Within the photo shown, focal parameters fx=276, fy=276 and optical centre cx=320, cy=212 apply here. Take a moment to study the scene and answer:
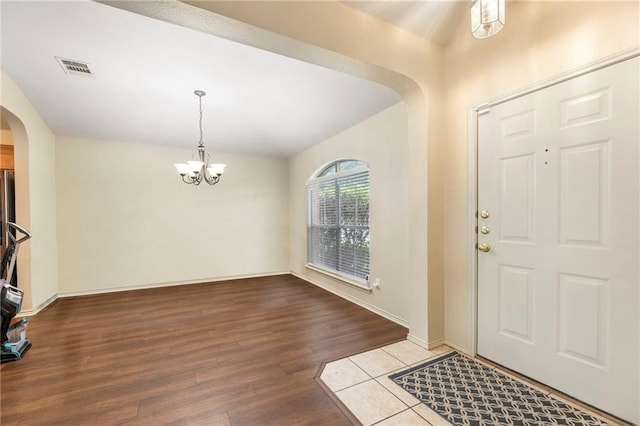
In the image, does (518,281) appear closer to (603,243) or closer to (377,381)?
(603,243)

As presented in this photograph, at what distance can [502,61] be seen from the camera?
2135 millimetres

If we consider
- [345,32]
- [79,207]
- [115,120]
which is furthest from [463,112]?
[79,207]

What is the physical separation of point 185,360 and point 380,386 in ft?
5.46

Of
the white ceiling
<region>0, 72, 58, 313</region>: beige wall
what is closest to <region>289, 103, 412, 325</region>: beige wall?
the white ceiling

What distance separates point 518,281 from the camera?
81.3 inches

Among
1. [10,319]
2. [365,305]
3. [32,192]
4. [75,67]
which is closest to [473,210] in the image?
[365,305]

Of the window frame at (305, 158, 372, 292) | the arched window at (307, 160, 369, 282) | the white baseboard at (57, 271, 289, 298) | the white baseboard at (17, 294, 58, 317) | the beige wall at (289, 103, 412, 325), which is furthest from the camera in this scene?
the white baseboard at (57, 271, 289, 298)

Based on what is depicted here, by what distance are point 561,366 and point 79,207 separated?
615cm

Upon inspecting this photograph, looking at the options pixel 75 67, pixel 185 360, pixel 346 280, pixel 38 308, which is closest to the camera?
pixel 185 360

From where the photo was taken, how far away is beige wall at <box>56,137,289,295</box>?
14.5 feet

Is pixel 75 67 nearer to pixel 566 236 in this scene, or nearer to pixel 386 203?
pixel 386 203

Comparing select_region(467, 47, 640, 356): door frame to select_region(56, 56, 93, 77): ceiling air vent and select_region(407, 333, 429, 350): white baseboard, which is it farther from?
select_region(56, 56, 93, 77): ceiling air vent

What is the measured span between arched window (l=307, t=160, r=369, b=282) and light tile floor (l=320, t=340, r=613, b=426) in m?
1.47

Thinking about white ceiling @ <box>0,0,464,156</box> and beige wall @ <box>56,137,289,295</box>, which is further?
beige wall @ <box>56,137,289,295</box>
